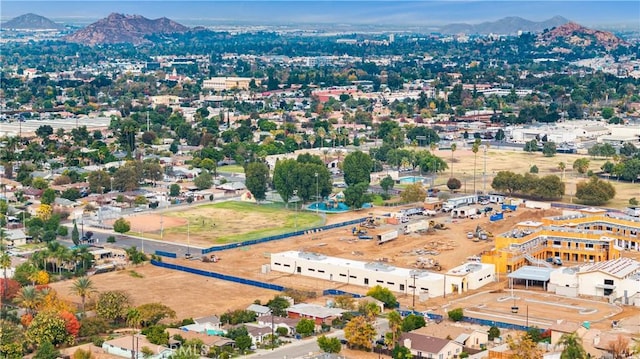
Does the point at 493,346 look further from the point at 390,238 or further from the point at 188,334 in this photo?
the point at 390,238

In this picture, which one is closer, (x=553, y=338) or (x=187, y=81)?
(x=553, y=338)

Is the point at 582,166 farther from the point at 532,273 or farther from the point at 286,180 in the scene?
the point at 532,273

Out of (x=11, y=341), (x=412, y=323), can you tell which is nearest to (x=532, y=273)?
(x=412, y=323)

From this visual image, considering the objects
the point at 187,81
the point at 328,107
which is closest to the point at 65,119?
the point at 328,107

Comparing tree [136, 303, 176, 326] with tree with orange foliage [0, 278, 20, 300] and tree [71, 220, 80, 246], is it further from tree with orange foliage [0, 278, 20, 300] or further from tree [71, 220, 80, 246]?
tree [71, 220, 80, 246]

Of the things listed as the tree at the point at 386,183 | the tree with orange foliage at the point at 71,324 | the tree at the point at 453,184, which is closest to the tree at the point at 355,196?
the tree at the point at 386,183

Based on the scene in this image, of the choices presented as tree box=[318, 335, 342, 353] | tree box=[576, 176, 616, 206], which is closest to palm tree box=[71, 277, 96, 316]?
tree box=[318, 335, 342, 353]
